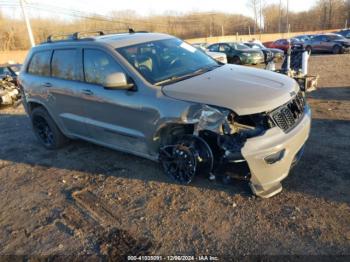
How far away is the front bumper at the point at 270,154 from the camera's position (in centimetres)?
333

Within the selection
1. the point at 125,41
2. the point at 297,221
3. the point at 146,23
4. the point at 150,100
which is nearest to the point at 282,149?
the point at 297,221

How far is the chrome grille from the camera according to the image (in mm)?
3546

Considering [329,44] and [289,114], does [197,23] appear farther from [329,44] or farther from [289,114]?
[289,114]

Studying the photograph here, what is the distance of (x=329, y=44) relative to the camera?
21875 mm

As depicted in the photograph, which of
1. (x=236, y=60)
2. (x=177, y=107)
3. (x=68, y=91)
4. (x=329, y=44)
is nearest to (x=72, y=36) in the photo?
(x=68, y=91)

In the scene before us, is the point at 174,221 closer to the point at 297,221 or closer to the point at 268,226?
the point at 268,226

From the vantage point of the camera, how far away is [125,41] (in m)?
4.59

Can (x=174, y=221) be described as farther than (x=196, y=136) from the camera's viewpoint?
No

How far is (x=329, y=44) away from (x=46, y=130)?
21.0 meters

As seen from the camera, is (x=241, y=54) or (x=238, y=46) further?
(x=238, y=46)

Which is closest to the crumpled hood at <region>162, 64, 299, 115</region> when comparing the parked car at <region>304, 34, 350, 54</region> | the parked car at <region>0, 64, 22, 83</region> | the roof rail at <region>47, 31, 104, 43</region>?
the roof rail at <region>47, 31, 104, 43</region>

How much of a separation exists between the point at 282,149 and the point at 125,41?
258cm

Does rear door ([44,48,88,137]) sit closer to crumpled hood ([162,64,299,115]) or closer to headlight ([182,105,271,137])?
crumpled hood ([162,64,299,115])

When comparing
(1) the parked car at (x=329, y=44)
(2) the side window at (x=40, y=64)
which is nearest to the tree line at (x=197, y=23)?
(1) the parked car at (x=329, y=44)
